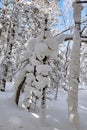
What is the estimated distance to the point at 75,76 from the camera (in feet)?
31.9

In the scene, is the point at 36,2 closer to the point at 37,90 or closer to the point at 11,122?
the point at 37,90

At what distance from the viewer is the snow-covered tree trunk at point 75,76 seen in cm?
944

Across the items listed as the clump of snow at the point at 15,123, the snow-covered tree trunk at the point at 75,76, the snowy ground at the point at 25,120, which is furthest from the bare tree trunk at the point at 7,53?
the snow-covered tree trunk at the point at 75,76

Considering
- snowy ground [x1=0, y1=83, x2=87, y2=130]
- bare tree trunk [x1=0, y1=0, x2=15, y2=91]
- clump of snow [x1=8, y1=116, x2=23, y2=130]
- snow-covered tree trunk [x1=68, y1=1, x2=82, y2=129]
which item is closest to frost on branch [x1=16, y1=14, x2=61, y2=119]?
snowy ground [x1=0, y1=83, x2=87, y2=130]

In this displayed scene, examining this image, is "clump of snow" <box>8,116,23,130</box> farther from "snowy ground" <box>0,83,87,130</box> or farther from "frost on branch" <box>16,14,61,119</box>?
"frost on branch" <box>16,14,61,119</box>

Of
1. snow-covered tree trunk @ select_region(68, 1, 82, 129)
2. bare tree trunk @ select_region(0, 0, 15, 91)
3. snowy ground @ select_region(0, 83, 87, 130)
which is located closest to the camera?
snowy ground @ select_region(0, 83, 87, 130)

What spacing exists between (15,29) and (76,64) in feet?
36.0

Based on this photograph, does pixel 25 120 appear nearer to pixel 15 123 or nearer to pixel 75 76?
pixel 15 123

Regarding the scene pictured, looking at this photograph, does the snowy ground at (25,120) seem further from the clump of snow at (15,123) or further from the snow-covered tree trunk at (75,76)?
the snow-covered tree trunk at (75,76)

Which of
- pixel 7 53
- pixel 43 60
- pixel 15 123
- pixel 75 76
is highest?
pixel 7 53

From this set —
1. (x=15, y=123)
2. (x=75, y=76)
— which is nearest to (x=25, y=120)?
(x=15, y=123)

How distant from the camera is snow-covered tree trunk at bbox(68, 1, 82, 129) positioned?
9.44m

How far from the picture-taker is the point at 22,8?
18984mm

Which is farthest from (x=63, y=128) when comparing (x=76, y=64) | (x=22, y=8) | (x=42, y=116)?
(x=22, y=8)
